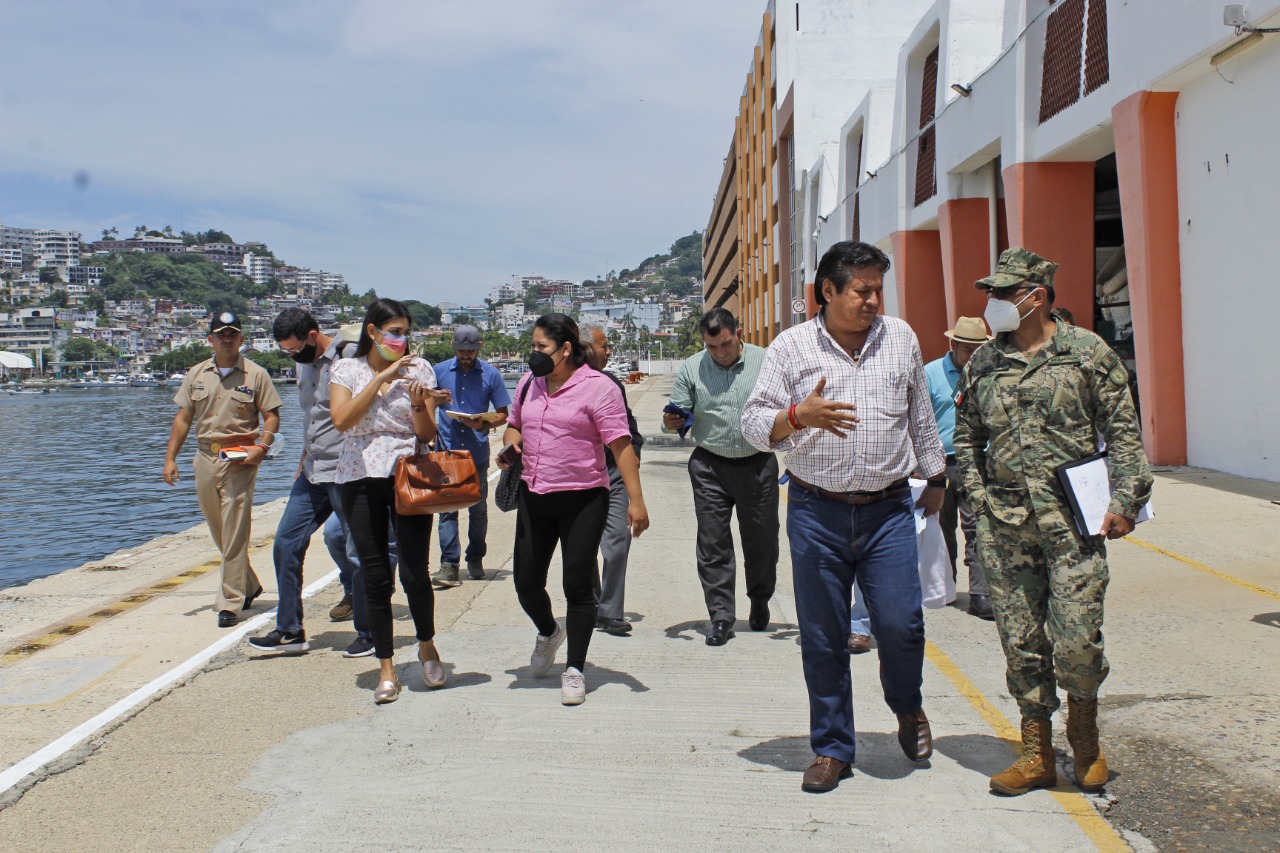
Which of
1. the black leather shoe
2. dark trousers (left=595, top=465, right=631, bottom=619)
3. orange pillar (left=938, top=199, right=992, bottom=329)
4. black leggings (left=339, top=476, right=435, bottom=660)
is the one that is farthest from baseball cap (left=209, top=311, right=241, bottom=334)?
orange pillar (left=938, top=199, right=992, bottom=329)

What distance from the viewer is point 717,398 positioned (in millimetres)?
6527

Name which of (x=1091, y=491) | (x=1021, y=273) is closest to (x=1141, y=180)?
(x=1021, y=273)

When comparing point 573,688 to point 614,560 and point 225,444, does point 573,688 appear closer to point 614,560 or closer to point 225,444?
point 614,560

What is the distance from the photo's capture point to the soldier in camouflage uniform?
3924mm

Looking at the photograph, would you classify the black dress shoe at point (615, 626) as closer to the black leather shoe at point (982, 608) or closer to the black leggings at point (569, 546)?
the black leggings at point (569, 546)

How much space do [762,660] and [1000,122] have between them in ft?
49.7

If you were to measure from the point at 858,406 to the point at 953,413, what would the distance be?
2734 millimetres

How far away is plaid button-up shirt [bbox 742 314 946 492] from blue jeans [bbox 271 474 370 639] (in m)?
2.96

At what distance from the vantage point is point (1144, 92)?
13289mm

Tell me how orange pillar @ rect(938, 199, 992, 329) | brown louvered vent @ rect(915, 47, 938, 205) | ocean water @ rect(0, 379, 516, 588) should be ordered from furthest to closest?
brown louvered vent @ rect(915, 47, 938, 205), orange pillar @ rect(938, 199, 992, 329), ocean water @ rect(0, 379, 516, 588)

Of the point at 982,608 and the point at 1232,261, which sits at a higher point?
the point at 1232,261

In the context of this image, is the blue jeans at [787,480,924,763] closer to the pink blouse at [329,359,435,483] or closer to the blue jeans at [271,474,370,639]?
the pink blouse at [329,359,435,483]

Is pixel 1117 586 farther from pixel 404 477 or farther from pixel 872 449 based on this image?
pixel 404 477

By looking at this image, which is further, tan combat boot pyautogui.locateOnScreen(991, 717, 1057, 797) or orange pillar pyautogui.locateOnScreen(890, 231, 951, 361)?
orange pillar pyautogui.locateOnScreen(890, 231, 951, 361)
